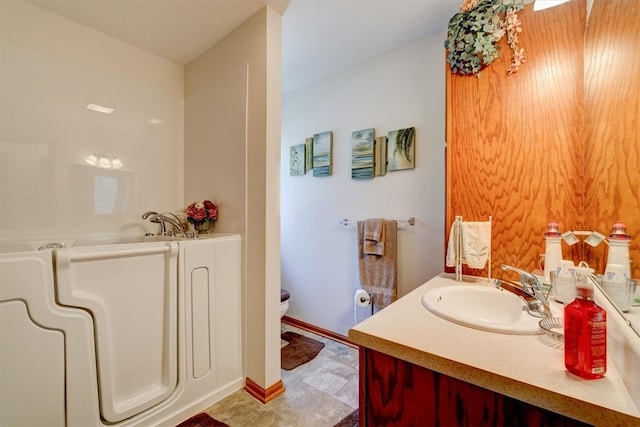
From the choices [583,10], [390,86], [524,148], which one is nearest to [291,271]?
[390,86]

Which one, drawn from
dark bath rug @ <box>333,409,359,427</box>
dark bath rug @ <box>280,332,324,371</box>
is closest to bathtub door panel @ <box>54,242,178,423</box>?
dark bath rug @ <box>280,332,324,371</box>

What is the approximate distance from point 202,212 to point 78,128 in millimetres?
1023

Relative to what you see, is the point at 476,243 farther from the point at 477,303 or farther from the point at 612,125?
the point at 612,125

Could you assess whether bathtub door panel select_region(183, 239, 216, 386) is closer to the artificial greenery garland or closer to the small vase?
the small vase

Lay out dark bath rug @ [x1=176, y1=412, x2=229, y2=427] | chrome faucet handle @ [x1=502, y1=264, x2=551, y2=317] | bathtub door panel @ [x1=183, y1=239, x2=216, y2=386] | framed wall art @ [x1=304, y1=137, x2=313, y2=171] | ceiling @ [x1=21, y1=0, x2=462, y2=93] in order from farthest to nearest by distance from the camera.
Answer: framed wall art @ [x1=304, y1=137, x2=313, y2=171] < ceiling @ [x1=21, y1=0, x2=462, y2=93] < bathtub door panel @ [x1=183, y1=239, x2=216, y2=386] < dark bath rug @ [x1=176, y1=412, x2=229, y2=427] < chrome faucet handle @ [x1=502, y1=264, x2=551, y2=317]

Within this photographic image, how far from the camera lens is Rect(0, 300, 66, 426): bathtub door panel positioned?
101 cm

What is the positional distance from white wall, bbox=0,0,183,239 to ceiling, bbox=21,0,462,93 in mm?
176

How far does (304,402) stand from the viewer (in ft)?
5.21

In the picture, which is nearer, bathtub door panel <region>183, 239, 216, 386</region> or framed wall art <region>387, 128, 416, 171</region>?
bathtub door panel <region>183, 239, 216, 386</region>

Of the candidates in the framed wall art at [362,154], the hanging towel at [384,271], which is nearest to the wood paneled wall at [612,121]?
the hanging towel at [384,271]

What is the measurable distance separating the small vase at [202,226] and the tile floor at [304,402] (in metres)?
1.09

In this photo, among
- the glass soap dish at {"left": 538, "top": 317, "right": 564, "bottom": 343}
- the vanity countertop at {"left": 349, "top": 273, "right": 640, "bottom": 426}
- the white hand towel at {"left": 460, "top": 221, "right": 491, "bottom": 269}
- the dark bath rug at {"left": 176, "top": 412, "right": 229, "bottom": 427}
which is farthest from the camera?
the dark bath rug at {"left": 176, "top": 412, "right": 229, "bottom": 427}

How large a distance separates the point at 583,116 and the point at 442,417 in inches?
53.0

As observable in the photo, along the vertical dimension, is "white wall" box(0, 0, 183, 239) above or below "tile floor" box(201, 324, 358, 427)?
above
